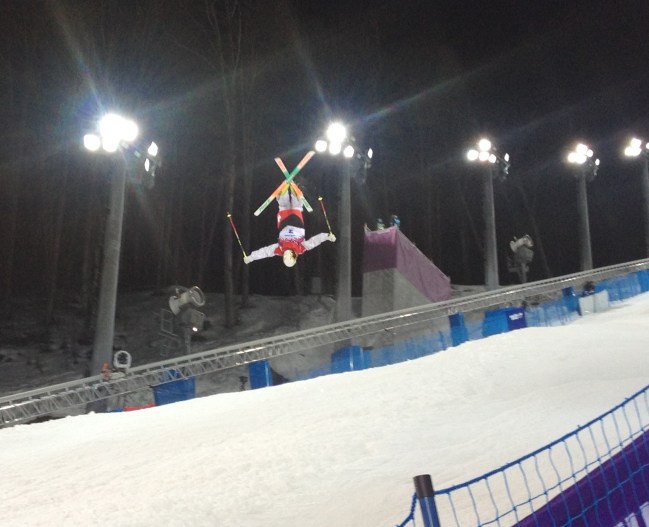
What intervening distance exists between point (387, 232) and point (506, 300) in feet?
13.7

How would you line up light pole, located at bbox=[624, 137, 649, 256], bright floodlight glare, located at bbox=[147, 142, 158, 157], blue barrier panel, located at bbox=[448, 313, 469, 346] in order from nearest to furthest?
bright floodlight glare, located at bbox=[147, 142, 158, 157], blue barrier panel, located at bbox=[448, 313, 469, 346], light pole, located at bbox=[624, 137, 649, 256]

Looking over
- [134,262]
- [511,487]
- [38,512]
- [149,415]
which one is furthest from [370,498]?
[134,262]

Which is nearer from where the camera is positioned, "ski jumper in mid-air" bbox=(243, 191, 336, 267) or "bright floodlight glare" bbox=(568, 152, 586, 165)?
"ski jumper in mid-air" bbox=(243, 191, 336, 267)

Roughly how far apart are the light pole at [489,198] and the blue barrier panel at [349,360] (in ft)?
24.8

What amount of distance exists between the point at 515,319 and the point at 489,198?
552cm

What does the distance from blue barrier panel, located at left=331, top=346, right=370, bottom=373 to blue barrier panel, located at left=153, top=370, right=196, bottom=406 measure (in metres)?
3.12

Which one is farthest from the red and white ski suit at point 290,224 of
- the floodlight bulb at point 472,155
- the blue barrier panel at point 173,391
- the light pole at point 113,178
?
the floodlight bulb at point 472,155

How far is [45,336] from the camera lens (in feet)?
71.5

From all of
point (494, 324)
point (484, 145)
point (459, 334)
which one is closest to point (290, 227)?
point (459, 334)

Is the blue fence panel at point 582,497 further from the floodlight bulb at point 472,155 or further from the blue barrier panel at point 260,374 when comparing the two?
the floodlight bulb at point 472,155

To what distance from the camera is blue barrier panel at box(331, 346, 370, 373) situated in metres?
12.1

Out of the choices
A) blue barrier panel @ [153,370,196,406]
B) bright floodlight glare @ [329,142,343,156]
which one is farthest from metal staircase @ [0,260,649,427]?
bright floodlight glare @ [329,142,343,156]

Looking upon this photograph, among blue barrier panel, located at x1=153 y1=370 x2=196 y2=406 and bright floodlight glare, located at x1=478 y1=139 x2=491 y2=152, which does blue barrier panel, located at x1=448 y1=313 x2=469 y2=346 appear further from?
bright floodlight glare, located at x1=478 y1=139 x2=491 y2=152

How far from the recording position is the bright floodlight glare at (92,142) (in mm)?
11914
